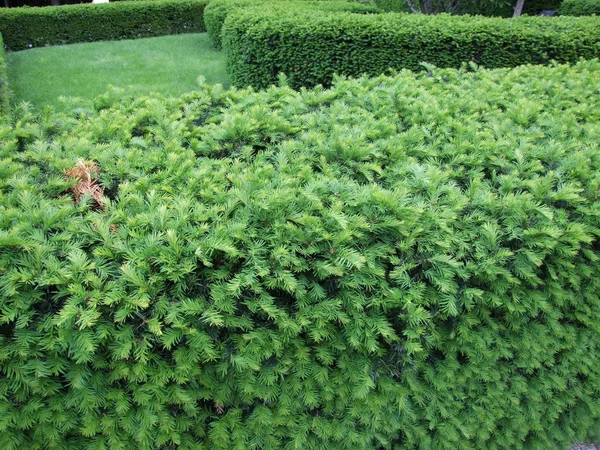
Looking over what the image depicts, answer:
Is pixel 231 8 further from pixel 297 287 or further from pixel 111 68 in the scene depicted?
pixel 297 287

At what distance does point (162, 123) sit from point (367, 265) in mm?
1865

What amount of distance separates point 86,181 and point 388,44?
21.8 feet

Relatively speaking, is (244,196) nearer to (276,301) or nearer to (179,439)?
(276,301)

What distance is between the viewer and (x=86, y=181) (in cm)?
231

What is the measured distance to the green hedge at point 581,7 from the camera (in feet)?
40.7

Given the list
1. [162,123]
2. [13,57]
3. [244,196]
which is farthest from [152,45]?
[244,196]

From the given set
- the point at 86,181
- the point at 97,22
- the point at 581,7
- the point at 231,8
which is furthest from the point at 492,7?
the point at 86,181

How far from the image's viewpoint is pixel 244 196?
83.3 inches

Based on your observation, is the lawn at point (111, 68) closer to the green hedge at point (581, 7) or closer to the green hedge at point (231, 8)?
the green hedge at point (231, 8)

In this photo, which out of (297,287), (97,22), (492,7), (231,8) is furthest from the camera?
(492,7)

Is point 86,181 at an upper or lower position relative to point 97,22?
upper

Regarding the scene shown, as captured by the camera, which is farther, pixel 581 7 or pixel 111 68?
pixel 581 7

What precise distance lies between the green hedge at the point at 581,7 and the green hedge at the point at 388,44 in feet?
18.5

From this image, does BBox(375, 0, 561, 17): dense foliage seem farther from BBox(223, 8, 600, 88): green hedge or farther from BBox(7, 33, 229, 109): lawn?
BBox(7, 33, 229, 109): lawn
